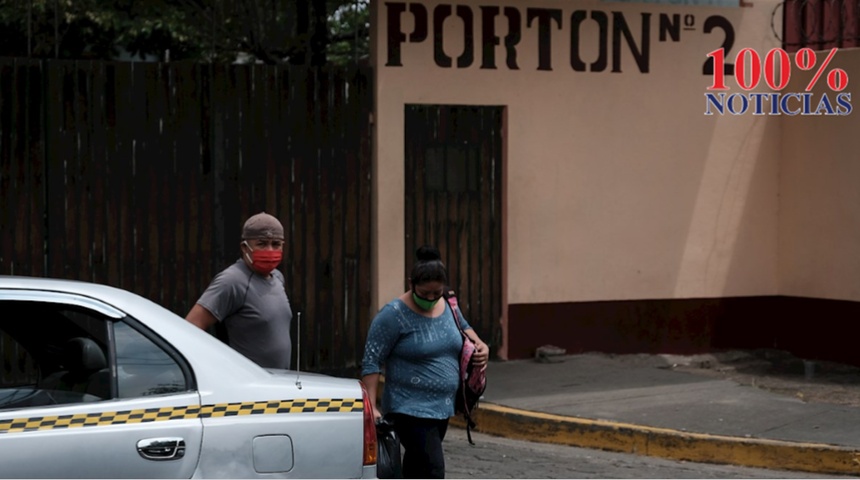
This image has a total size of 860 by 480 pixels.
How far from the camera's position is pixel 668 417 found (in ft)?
32.9

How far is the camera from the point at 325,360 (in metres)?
11.9

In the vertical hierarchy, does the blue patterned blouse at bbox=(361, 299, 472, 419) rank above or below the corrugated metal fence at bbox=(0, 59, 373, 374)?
below

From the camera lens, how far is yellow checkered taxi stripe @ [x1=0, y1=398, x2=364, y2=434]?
477cm

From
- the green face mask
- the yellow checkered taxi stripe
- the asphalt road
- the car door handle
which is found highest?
the green face mask

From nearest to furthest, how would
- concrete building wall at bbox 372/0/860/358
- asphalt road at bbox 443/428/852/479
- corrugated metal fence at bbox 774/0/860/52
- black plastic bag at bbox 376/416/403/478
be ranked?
black plastic bag at bbox 376/416/403/478 < asphalt road at bbox 443/428/852/479 < concrete building wall at bbox 372/0/860/358 < corrugated metal fence at bbox 774/0/860/52

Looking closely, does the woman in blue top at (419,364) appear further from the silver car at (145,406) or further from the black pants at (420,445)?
the silver car at (145,406)

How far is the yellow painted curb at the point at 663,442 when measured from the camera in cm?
893

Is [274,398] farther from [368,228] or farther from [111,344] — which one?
[368,228]

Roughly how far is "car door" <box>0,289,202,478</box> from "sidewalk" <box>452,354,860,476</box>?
16.9 ft

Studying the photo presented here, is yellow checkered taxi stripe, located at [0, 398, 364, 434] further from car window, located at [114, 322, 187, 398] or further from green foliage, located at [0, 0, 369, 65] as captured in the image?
green foliage, located at [0, 0, 369, 65]

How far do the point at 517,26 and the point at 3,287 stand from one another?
806 centimetres

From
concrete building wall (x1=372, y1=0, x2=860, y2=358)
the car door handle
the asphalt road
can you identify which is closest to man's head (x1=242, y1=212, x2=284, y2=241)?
the car door handle

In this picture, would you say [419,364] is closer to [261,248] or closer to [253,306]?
[253,306]

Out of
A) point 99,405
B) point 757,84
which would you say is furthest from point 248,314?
point 757,84
